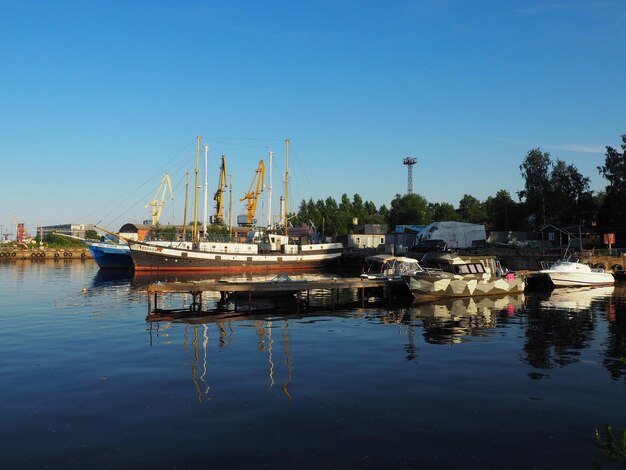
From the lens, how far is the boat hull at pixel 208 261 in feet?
234

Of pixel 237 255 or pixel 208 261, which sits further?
pixel 237 255

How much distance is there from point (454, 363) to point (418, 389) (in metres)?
4.17

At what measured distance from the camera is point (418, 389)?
15.9m

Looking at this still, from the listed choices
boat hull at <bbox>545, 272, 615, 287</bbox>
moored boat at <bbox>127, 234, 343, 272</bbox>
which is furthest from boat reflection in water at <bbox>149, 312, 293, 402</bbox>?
moored boat at <bbox>127, 234, 343, 272</bbox>

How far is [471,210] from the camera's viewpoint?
13212cm

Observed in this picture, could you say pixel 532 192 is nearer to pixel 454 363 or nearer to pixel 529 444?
pixel 454 363

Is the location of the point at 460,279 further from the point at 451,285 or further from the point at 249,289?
the point at 249,289

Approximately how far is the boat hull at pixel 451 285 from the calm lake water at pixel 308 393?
7.98m

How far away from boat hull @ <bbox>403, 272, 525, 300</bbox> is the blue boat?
5968 centimetres

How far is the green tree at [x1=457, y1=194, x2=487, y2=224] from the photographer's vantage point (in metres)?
126

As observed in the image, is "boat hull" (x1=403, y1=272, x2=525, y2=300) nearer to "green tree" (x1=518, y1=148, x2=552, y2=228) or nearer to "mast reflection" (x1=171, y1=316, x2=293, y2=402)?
"mast reflection" (x1=171, y1=316, x2=293, y2=402)

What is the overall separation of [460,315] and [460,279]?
7.19 m

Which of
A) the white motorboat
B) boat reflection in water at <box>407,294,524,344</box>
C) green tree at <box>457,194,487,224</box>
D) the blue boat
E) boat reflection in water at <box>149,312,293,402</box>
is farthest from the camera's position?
green tree at <box>457,194,487,224</box>

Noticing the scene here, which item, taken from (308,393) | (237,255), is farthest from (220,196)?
(308,393)
